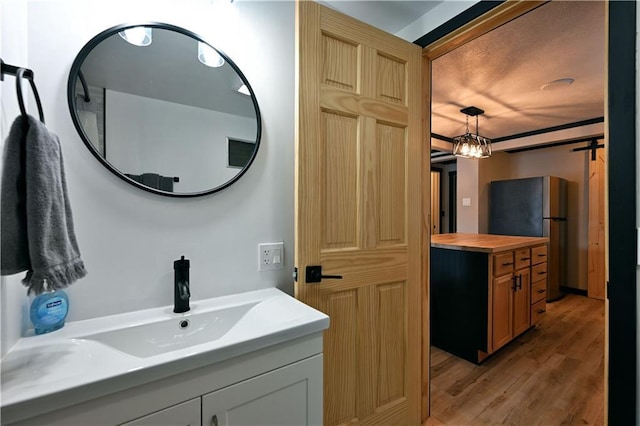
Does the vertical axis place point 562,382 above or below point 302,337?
below

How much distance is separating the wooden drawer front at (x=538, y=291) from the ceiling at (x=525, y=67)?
1.91 m

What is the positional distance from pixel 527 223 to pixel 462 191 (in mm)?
1046

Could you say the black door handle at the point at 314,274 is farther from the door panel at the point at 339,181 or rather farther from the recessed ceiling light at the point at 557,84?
the recessed ceiling light at the point at 557,84

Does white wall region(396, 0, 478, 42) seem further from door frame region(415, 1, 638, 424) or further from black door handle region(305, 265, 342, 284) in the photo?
black door handle region(305, 265, 342, 284)

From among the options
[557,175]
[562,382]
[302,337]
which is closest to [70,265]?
[302,337]

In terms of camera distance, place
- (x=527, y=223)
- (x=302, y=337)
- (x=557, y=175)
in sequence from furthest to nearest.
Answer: (x=557, y=175)
(x=527, y=223)
(x=302, y=337)

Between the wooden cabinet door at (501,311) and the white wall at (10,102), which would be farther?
the wooden cabinet door at (501,311)

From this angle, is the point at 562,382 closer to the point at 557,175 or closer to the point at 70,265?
the point at 70,265

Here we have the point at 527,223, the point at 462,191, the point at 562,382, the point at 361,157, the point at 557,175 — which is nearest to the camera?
the point at 361,157

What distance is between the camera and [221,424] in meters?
0.83

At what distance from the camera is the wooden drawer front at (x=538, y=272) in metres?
2.71

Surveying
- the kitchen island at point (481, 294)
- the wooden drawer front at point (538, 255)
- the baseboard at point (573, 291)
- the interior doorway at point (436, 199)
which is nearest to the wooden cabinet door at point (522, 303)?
the kitchen island at point (481, 294)

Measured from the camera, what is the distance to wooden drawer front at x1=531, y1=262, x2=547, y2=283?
8.89 feet

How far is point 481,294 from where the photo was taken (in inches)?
87.7
